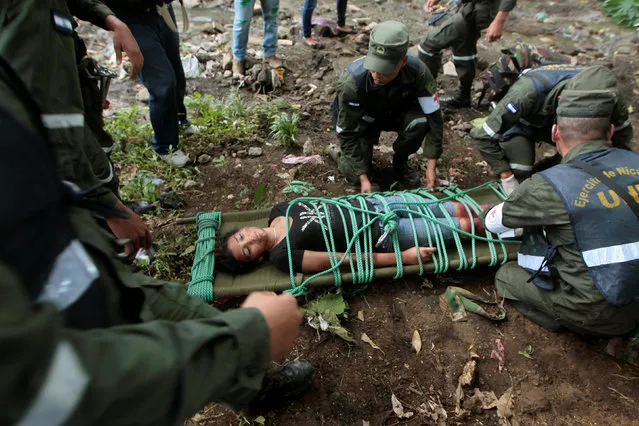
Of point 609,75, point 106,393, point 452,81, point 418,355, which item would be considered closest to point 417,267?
point 418,355

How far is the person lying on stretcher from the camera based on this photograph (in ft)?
9.29

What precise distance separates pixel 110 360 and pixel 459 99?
4.99m

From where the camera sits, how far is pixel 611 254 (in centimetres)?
208

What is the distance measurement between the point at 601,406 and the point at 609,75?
2.02 m

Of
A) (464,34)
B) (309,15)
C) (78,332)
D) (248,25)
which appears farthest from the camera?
(309,15)

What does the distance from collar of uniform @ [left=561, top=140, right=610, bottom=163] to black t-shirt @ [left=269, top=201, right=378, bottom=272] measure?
1.35 meters

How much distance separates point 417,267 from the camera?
2.83 meters

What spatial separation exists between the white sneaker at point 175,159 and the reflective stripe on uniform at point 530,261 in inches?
119

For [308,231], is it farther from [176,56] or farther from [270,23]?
[270,23]

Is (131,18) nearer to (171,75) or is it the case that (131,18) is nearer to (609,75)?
(171,75)

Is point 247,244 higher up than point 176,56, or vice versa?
point 176,56

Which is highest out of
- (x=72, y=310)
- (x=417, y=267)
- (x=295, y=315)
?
(x=72, y=310)

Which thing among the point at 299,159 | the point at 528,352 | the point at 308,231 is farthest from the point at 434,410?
the point at 299,159

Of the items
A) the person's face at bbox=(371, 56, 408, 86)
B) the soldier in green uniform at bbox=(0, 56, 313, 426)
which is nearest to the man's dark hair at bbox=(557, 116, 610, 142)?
the person's face at bbox=(371, 56, 408, 86)
